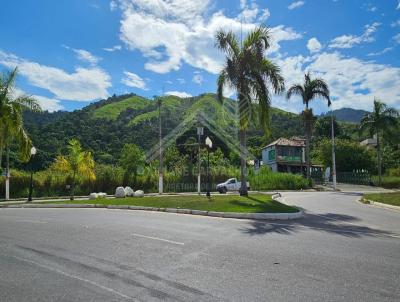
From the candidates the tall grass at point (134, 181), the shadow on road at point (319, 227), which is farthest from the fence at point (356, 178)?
the shadow on road at point (319, 227)

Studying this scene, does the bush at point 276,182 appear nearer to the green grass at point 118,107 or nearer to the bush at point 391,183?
the bush at point 391,183

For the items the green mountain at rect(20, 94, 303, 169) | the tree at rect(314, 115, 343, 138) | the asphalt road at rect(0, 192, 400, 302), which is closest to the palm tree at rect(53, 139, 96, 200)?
the green mountain at rect(20, 94, 303, 169)

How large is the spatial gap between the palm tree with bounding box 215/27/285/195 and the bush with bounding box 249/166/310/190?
82.4 ft

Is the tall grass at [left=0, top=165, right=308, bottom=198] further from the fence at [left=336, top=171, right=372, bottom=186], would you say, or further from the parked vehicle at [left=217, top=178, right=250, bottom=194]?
the fence at [left=336, top=171, right=372, bottom=186]

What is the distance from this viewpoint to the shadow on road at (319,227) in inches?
501

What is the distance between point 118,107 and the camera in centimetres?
14938

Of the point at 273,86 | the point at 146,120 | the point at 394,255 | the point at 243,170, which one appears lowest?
the point at 394,255

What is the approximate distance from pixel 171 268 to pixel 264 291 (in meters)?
2.09

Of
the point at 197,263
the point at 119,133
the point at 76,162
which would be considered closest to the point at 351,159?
the point at 119,133

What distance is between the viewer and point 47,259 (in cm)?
866

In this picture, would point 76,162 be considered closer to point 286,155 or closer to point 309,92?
point 309,92

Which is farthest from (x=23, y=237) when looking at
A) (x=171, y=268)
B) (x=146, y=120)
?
(x=146, y=120)

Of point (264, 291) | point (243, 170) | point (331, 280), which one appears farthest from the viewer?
point (243, 170)

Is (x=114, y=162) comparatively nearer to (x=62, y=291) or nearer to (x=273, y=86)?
(x=273, y=86)
